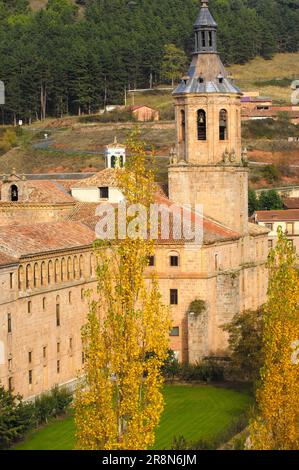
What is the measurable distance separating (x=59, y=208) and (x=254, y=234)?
33.5ft

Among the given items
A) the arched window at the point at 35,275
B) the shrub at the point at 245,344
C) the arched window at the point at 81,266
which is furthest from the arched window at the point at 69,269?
the shrub at the point at 245,344

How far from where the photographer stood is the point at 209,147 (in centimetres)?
6700

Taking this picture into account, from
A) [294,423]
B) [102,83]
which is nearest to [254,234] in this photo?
[294,423]

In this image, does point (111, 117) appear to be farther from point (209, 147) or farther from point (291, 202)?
point (209, 147)

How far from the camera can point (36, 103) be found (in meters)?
136

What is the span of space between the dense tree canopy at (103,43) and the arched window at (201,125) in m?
66.5

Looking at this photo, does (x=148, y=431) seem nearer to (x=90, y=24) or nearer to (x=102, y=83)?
(x=102, y=83)

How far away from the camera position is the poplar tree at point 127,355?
35.2 meters

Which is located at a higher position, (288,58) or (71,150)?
(288,58)

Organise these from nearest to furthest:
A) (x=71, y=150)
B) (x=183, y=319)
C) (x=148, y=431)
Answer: (x=148, y=431), (x=183, y=319), (x=71, y=150)

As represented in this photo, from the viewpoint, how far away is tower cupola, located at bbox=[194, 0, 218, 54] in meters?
67.6

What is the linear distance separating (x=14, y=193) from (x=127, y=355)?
31579 millimetres

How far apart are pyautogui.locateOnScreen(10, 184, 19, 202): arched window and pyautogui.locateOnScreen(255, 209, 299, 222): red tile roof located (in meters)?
25.2

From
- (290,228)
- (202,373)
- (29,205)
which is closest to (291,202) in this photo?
(290,228)
